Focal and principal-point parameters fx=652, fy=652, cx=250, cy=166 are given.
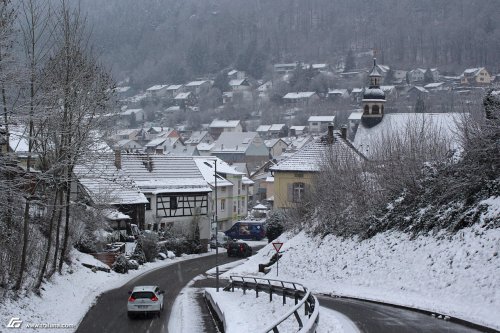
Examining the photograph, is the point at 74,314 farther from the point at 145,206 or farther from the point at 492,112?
the point at 145,206

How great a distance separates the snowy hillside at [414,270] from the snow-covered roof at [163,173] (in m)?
23.7

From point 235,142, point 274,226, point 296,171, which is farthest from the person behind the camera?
point 235,142

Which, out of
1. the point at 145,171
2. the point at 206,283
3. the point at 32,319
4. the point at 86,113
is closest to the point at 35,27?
the point at 86,113

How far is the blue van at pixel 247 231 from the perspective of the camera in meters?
67.2

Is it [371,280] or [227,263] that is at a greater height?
[371,280]

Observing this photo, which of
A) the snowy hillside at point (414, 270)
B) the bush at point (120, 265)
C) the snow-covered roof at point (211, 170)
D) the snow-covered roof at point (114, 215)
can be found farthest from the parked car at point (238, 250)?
the snowy hillside at point (414, 270)

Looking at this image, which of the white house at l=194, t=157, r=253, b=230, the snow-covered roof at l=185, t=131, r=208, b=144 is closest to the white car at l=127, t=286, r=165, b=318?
the white house at l=194, t=157, r=253, b=230

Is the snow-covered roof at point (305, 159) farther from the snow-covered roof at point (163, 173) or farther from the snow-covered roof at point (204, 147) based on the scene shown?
the snow-covered roof at point (204, 147)

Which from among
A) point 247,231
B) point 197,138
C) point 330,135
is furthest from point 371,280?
point 197,138

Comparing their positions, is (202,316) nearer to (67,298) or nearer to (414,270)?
(67,298)

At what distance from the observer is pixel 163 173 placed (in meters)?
58.7

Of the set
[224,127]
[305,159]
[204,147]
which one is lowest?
[305,159]

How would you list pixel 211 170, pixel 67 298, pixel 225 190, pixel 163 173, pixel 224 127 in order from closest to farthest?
1. pixel 67 298
2. pixel 163 173
3. pixel 211 170
4. pixel 225 190
5. pixel 224 127

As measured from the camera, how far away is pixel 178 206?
57312mm
